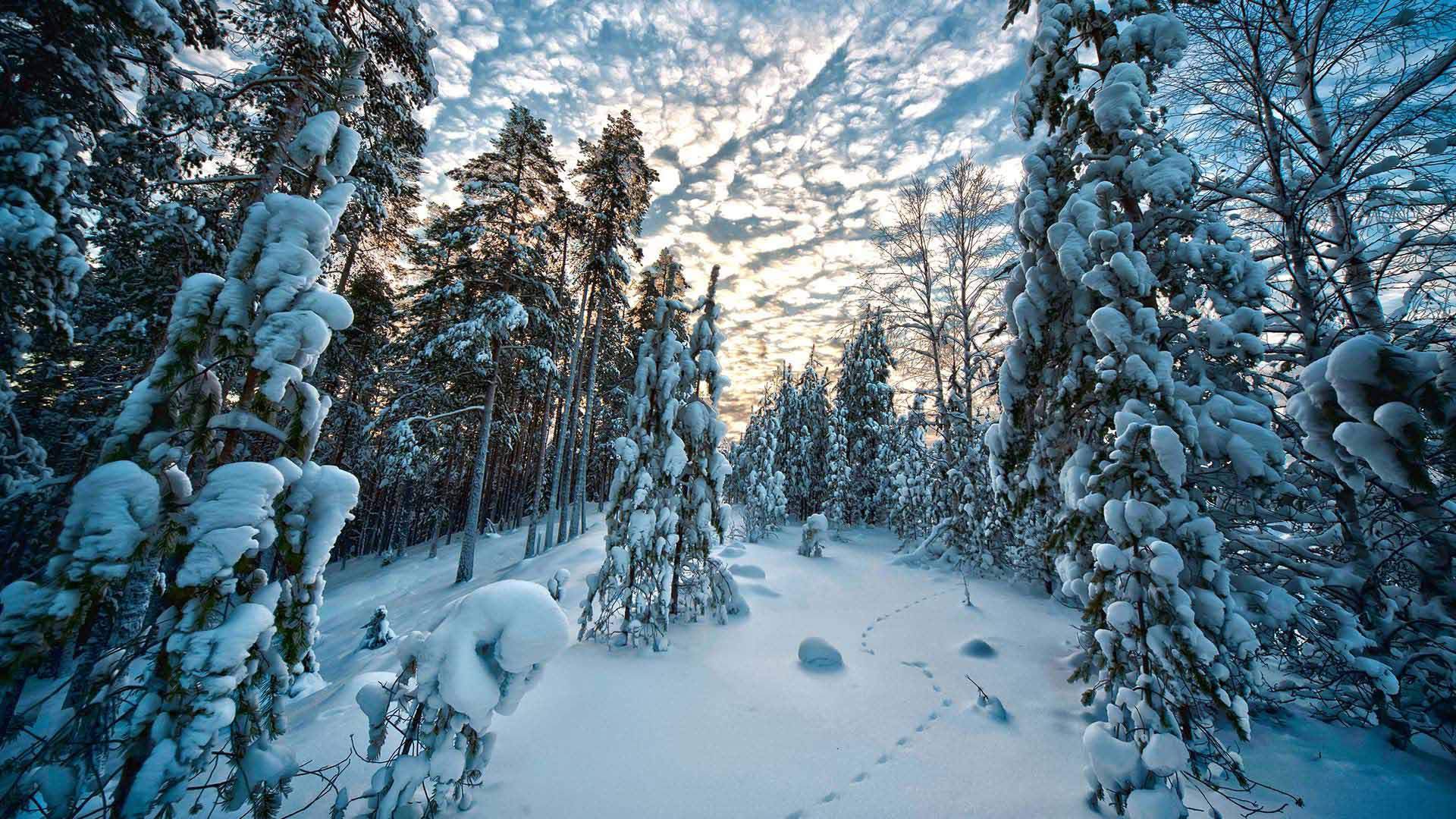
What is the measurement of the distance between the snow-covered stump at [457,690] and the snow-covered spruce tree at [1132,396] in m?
3.21

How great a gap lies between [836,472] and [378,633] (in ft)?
47.7

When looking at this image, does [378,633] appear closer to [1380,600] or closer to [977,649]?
[977,649]

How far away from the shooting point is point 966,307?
523 inches

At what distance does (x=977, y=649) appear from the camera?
5.71m

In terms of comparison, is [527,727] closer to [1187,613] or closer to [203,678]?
[203,678]

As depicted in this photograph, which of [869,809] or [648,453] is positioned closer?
[869,809]

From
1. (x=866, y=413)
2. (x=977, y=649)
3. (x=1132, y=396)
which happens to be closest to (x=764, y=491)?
(x=866, y=413)

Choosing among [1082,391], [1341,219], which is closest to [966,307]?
[1341,219]

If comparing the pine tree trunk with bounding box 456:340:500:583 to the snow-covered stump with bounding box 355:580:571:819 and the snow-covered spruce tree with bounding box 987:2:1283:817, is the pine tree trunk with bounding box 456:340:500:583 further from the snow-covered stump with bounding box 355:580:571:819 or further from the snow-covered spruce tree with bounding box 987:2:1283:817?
the snow-covered spruce tree with bounding box 987:2:1283:817

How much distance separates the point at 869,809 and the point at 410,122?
11.5 m

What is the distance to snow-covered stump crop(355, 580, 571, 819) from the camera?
2395mm

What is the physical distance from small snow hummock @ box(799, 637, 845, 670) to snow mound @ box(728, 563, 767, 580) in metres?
3.28

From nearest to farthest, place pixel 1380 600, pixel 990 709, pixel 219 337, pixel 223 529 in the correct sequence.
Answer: pixel 223 529
pixel 219 337
pixel 1380 600
pixel 990 709

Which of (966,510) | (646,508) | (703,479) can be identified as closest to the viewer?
(646,508)
